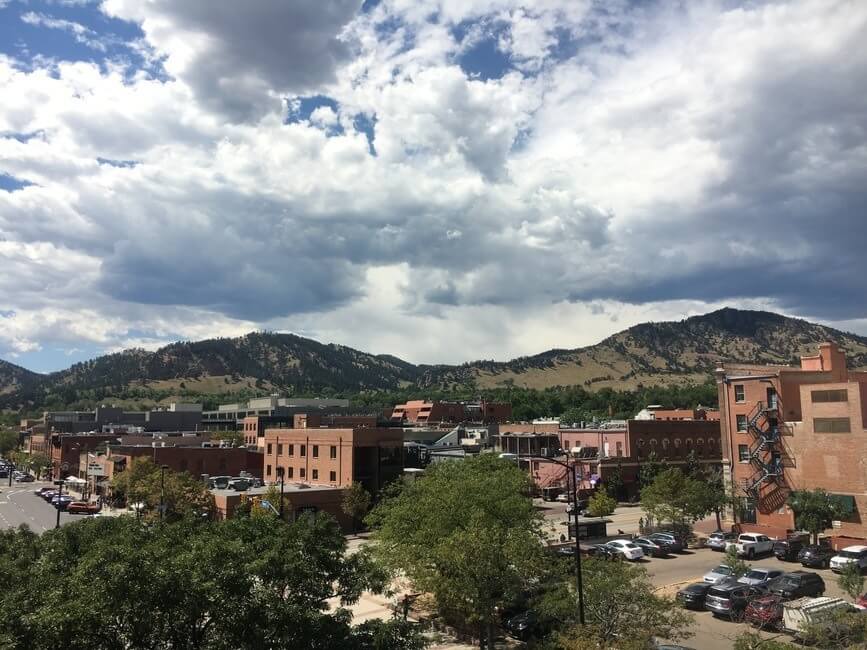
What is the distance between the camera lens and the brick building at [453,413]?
168375mm

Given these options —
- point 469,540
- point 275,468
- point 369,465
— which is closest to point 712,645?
point 469,540

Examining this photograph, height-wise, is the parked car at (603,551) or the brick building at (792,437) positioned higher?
the brick building at (792,437)

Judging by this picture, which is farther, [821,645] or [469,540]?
[469,540]

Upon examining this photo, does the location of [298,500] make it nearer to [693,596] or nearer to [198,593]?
[693,596]

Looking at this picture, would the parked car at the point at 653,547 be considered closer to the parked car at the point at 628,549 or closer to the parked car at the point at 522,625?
the parked car at the point at 628,549

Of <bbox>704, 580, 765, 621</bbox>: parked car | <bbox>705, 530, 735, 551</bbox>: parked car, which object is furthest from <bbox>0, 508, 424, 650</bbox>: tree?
<bbox>705, 530, 735, 551</bbox>: parked car

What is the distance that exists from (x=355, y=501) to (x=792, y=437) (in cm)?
4282

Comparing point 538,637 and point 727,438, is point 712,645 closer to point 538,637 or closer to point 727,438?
point 538,637

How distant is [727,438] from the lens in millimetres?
68750

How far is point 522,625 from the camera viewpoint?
31.8 meters

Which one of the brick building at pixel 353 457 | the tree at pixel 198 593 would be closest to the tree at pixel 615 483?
the brick building at pixel 353 457

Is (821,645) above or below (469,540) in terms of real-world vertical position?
below

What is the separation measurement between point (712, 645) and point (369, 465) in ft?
147

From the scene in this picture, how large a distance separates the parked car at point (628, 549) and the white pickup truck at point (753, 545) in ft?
23.2
